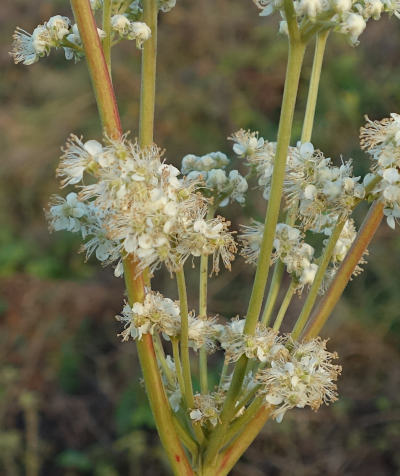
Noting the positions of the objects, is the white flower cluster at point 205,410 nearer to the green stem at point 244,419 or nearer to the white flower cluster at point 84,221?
the green stem at point 244,419

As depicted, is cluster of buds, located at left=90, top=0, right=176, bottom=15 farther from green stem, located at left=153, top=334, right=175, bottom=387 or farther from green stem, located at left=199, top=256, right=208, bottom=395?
green stem, located at left=153, top=334, right=175, bottom=387

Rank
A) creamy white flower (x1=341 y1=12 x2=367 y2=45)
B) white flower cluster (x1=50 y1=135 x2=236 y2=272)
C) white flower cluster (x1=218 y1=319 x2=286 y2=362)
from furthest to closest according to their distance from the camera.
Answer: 1. white flower cluster (x1=218 y1=319 x2=286 y2=362)
2. creamy white flower (x1=341 y1=12 x2=367 y2=45)
3. white flower cluster (x1=50 y1=135 x2=236 y2=272)

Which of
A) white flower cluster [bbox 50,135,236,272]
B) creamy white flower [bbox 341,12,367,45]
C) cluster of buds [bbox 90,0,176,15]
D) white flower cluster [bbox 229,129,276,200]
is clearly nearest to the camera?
white flower cluster [bbox 50,135,236,272]

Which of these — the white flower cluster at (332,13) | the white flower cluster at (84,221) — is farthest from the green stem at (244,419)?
the white flower cluster at (332,13)

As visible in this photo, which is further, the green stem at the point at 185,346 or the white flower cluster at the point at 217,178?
the white flower cluster at the point at 217,178

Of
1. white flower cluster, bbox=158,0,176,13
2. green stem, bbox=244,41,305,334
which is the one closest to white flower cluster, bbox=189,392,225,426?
green stem, bbox=244,41,305,334

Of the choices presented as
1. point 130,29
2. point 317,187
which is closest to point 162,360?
point 317,187

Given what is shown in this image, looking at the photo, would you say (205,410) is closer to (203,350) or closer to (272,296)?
(203,350)

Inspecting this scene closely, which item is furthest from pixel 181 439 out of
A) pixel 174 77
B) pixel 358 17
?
pixel 174 77
